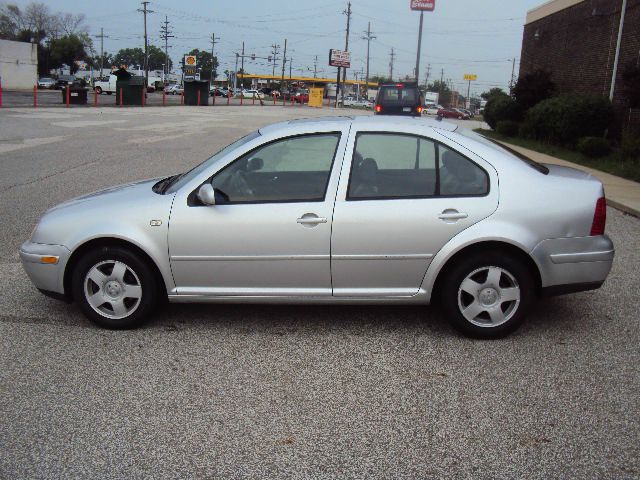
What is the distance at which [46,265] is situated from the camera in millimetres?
5270

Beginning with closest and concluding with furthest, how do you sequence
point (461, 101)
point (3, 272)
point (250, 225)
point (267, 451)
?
point (267, 451)
point (250, 225)
point (3, 272)
point (461, 101)

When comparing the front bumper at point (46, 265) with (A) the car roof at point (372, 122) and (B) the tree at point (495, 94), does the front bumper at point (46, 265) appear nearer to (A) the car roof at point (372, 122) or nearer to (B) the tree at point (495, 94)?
(A) the car roof at point (372, 122)

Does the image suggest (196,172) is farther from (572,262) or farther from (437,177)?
(572,262)

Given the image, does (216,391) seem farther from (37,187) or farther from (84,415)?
(37,187)

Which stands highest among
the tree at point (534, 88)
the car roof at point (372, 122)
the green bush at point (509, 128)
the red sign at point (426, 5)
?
the red sign at point (426, 5)

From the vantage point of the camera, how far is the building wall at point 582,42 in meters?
22.3

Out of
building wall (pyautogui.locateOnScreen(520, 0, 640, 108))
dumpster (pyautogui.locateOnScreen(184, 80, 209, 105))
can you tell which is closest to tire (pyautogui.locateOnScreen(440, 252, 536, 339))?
building wall (pyautogui.locateOnScreen(520, 0, 640, 108))

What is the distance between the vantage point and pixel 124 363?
185 inches

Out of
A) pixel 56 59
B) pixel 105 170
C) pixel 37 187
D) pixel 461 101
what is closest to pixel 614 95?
pixel 105 170

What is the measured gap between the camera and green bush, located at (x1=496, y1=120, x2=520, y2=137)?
29309 millimetres

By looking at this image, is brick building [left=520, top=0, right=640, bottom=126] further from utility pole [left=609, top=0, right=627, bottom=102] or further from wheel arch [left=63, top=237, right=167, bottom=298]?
wheel arch [left=63, top=237, right=167, bottom=298]

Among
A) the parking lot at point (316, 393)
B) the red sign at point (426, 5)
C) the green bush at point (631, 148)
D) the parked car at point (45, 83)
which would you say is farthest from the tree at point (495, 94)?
the parked car at point (45, 83)

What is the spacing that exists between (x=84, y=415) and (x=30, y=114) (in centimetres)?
2863

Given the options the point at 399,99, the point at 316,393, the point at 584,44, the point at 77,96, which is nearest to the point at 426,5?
the point at 77,96
